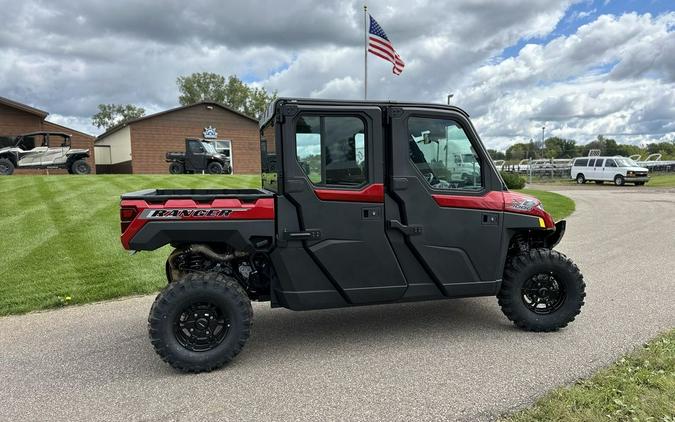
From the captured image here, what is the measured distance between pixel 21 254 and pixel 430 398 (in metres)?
6.85

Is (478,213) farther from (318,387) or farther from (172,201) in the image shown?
(172,201)

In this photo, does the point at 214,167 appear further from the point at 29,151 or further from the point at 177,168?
the point at 29,151

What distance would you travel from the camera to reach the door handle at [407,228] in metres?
3.95

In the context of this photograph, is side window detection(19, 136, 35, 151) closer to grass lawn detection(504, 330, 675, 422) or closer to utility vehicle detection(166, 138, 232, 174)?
utility vehicle detection(166, 138, 232, 174)

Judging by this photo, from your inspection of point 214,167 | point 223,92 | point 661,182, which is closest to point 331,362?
point 214,167

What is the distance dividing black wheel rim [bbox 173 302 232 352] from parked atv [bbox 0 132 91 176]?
20.3 meters

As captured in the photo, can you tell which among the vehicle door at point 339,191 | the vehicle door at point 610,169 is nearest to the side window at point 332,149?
the vehicle door at point 339,191

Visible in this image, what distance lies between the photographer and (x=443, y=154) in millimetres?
4078

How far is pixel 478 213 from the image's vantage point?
413 centimetres

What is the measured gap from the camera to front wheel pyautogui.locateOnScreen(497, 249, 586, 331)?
4.31 m

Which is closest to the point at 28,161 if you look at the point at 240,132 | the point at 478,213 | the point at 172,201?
the point at 240,132

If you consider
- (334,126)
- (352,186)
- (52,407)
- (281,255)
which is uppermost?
(334,126)

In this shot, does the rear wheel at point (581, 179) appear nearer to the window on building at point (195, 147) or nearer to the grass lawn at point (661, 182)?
the grass lawn at point (661, 182)

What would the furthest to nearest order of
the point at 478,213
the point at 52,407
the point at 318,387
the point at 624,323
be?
1. the point at 624,323
2. the point at 478,213
3. the point at 318,387
4. the point at 52,407
